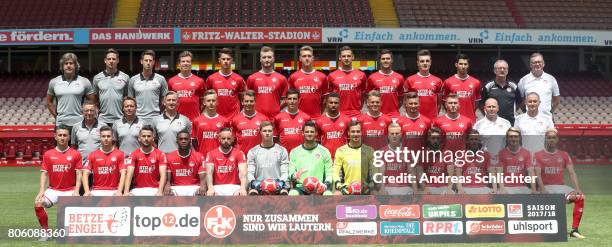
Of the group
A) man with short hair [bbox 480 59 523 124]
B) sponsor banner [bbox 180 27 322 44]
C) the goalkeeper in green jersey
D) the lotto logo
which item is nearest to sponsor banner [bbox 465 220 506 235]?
the goalkeeper in green jersey

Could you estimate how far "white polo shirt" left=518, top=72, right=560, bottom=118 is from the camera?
1064 centimetres

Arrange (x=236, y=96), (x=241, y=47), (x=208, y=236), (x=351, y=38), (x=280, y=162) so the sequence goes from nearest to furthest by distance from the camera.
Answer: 1. (x=208, y=236)
2. (x=280, y=162)
3. (x=236, y=96)
4. (x=351, y=38)
5. (x=241, y=47)

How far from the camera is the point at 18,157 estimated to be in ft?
74.2

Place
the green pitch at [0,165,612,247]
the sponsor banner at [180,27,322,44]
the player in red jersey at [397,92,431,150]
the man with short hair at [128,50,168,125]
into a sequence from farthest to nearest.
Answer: the sponsor banner at [180,27,322,44] → the man with short hair at [128,50,168,125] → the player in red jersey at [397,92,431,150] → the green pitch at [0,165,612,247]

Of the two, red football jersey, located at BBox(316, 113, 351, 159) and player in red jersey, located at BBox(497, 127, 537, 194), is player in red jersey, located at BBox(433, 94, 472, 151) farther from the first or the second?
red football jersey, located at BBox(316, 113, 351, 159)

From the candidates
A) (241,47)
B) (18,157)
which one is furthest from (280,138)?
(241,47)

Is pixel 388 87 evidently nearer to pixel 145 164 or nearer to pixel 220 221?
pixel 145 164

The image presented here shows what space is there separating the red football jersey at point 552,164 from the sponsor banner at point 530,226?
1.43ft

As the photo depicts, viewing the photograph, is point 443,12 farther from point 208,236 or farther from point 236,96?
point 208,236

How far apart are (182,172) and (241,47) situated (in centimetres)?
1969

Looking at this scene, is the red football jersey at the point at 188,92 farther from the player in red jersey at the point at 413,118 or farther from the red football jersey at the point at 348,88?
the player in red jersey at the point at 413,118

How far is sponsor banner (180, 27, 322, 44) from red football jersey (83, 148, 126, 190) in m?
16.6

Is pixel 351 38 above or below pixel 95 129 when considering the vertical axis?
above

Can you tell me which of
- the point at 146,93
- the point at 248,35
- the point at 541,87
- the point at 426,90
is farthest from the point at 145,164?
the point at 248,35
